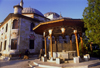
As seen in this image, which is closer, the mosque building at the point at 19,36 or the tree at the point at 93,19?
the tree at the point at 93,19

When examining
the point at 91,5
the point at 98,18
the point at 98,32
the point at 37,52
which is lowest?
the point at 37,52

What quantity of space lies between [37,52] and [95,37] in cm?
1164

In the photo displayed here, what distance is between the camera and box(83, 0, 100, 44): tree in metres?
5.49

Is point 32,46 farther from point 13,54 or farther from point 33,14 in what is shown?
point 33,14

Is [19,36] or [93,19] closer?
[93,19]

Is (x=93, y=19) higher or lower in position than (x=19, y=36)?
higher

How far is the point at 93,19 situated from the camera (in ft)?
18.9

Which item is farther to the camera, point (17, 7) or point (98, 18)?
point (17, 7)

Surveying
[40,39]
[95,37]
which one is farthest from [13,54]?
[95,37]

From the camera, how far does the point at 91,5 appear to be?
616 centimetres

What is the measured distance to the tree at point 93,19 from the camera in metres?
5.49

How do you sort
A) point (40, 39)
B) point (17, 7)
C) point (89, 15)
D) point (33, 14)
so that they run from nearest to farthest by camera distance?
point (89, 15) < point (17, 7) < point (40, 39) < point (33, 14)

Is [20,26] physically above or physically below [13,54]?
above

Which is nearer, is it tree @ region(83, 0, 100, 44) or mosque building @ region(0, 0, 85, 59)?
tree @ region(83, 0, 100, 44)
